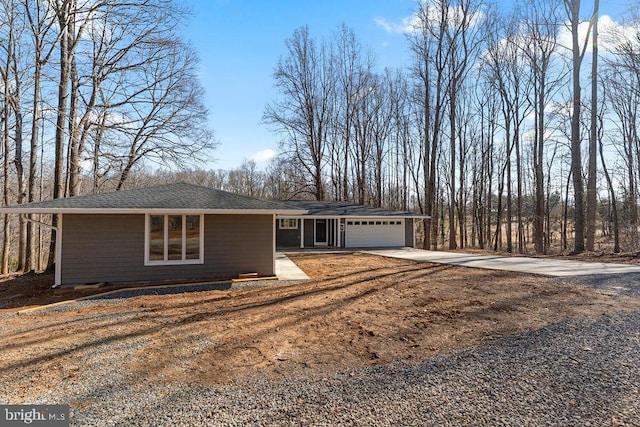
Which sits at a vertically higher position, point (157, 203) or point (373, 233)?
point (157, 203)

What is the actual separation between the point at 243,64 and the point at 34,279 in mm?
9719

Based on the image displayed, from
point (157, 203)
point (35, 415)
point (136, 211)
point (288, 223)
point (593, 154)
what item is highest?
point (593, 154)

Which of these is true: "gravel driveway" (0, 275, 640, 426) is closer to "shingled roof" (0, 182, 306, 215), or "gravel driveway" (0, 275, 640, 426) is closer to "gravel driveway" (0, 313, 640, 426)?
"gravel driveway" (0, 313, 640, 426)

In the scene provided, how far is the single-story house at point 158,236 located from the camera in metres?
7.84

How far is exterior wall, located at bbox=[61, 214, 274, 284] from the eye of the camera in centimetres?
788

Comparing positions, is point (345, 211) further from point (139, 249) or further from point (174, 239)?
point (139, 249)

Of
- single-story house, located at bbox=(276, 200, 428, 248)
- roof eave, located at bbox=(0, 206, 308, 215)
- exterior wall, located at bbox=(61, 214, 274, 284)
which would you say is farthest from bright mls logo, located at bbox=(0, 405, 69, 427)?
single-story house, located at bbox=(276, 200, 428, 248)

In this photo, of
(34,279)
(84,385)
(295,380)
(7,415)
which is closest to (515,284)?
(295,380)

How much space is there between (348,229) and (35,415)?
51.7 ft

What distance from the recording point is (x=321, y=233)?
1850cm

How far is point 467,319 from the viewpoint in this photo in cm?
504

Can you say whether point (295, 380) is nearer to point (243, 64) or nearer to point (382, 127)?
point (243, 64)

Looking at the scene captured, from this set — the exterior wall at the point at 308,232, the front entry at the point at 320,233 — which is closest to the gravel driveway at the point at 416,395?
the exterior wall at the point at 308,232

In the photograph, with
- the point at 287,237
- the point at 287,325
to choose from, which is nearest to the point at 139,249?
the point at 287,325
